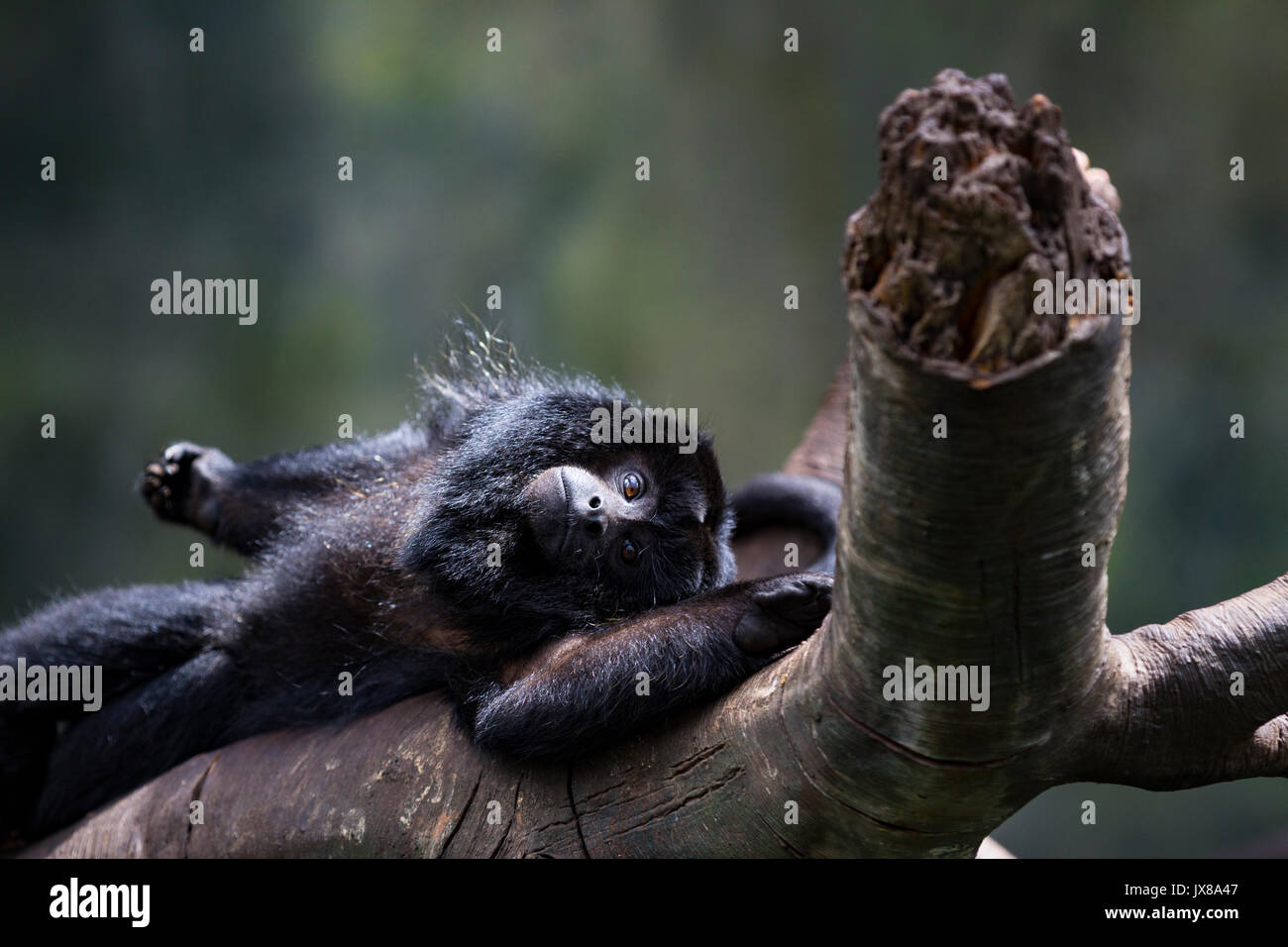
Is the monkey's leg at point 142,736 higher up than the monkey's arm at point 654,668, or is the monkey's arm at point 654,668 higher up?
the monkey's arm at point 654,668

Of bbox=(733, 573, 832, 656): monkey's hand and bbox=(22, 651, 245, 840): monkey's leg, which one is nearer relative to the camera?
bbox=(733, 573, 832, 656): monkey's hand

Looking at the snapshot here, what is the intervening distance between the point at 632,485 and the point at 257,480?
191 centimetres

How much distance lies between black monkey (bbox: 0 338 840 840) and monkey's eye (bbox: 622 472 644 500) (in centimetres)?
1

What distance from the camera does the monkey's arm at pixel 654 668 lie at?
8.54 feet

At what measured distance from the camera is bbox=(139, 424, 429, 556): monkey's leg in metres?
4.28

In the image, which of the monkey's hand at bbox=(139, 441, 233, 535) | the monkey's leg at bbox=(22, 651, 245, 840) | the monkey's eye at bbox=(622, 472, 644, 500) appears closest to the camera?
the monkey's eye at bbox=(622, 472, 644, 500)

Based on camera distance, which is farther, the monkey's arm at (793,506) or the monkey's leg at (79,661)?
the monkey's arm at (793,506)

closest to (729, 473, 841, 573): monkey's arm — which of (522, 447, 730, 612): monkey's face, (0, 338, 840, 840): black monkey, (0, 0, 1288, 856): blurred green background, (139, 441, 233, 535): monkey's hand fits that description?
(0, 338, 840, 840): black monkey

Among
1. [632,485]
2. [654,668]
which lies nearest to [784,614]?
[654,668]

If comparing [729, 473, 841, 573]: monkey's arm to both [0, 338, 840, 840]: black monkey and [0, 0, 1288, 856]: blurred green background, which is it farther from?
[0, 0, 1288, 856]: blurred green background

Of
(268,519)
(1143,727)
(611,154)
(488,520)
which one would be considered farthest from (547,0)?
(1143,727)

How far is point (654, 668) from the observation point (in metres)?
2.63

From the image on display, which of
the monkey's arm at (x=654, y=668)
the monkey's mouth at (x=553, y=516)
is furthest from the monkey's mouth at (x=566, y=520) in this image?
the monkey's arm at (x=654, y=668)

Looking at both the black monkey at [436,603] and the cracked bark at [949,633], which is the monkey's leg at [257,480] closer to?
the black monkey at [436,603]
